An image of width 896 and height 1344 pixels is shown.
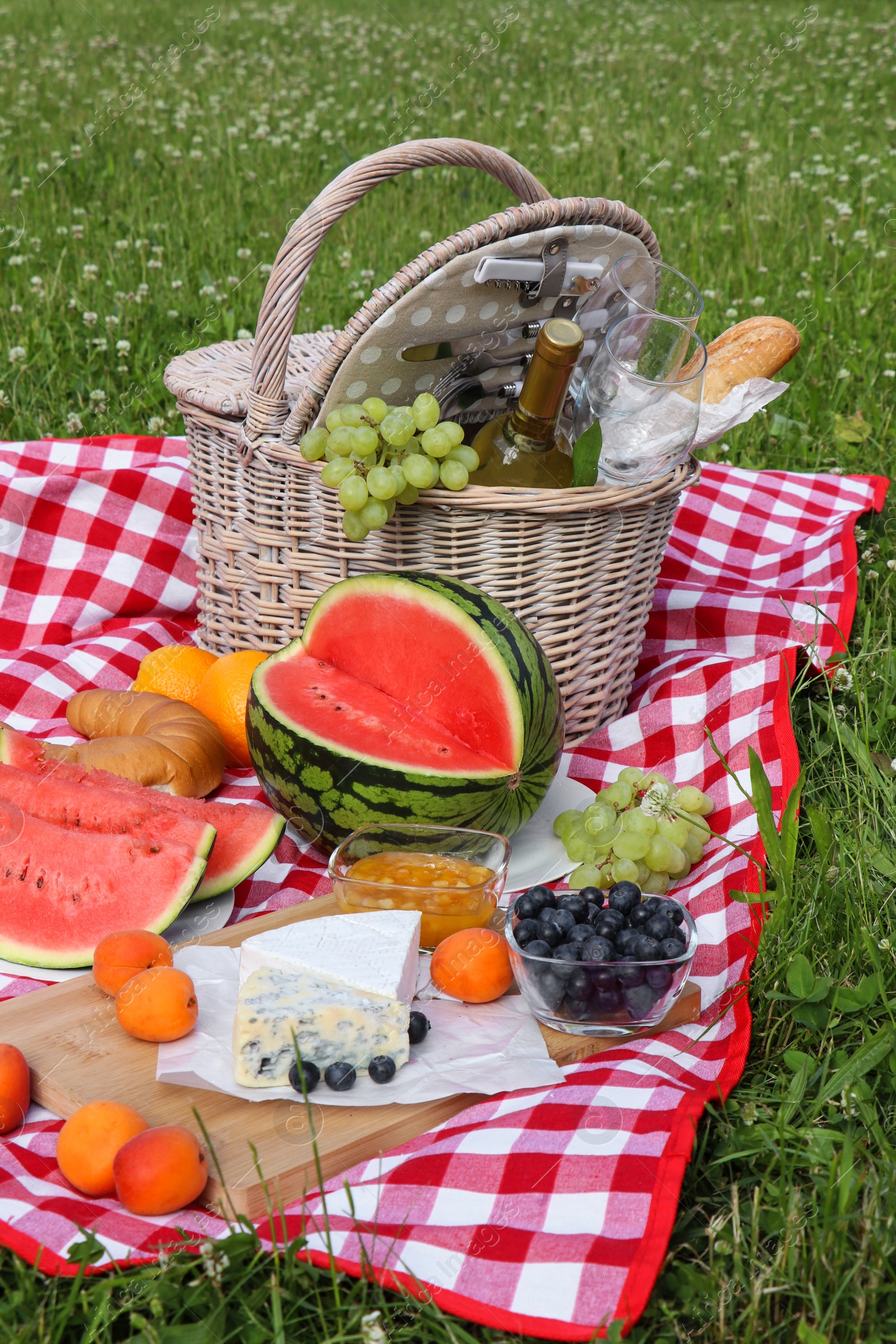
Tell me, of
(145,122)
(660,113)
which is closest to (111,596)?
(145,122)

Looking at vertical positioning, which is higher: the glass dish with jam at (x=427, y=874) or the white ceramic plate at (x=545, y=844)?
the glass dish with jam at (x=427, y=874)

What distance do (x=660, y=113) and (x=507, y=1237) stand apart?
22.7ft

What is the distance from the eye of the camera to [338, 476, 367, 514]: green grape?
7.20 feet

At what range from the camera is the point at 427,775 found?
2000 mm

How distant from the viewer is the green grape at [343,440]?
219 cm

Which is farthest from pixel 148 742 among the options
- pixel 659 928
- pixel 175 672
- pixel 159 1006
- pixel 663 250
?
pixel 663 250

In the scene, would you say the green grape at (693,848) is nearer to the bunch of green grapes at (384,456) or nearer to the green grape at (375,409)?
the bunch of green grapes at (384,456)

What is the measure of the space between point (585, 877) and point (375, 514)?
78 cm

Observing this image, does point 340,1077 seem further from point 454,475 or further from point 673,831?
point 454,475

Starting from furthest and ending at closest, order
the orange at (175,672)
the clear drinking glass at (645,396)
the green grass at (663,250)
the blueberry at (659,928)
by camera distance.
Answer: the orange at (175,672)
the clear drinking glass at (645,396)
the blueberry at (659,928)
the green grass at (663,250)

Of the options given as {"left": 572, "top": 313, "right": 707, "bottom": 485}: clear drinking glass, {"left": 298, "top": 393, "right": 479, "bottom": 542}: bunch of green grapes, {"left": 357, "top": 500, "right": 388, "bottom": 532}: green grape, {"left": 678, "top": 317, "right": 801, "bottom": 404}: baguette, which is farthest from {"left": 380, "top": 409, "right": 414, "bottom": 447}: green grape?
{"left": 678, "top": 317, "right": 801, "bottom": 404}: baguette

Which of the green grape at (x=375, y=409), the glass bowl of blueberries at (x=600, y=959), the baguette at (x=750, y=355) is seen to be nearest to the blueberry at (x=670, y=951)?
the glass bowl of blueberries at (x=600, y=959)

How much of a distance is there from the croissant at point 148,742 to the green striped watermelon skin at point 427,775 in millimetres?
173

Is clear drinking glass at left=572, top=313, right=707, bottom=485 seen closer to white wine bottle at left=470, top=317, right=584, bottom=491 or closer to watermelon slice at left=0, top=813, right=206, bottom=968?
white wine bottle at left=470, top=317, right=584, bottom=491
